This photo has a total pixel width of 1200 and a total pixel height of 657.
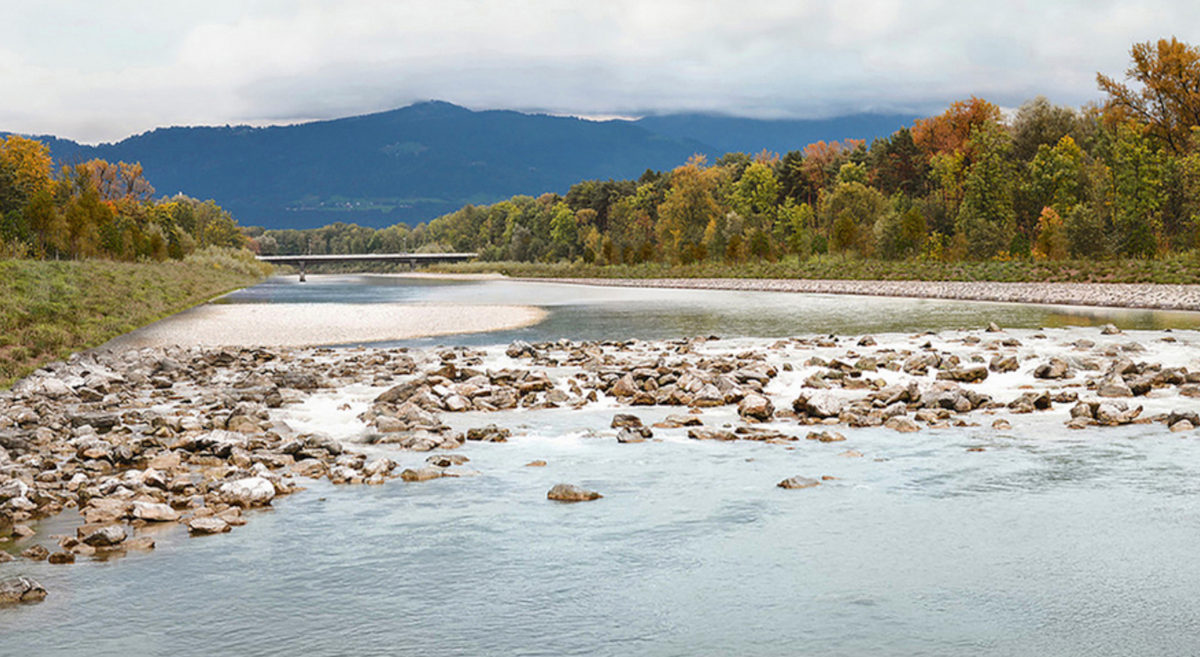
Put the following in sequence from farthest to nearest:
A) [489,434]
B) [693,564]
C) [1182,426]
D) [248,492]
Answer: [489,434], [1182,426], [248,492], [693,564]

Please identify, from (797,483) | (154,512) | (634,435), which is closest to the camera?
(154,512)

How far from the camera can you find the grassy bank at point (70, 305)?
31.0 m

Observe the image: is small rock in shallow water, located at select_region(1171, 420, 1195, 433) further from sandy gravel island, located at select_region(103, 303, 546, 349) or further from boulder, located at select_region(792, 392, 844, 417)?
sandy gravel island, located at select_region(103, 303, 546, 349)

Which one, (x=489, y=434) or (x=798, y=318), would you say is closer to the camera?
(x=489, y=434)

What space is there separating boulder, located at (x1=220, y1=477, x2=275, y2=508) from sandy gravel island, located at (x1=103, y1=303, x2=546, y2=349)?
25044 millimetres

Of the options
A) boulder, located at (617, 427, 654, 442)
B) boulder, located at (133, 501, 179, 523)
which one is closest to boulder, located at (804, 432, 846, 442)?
boulder, located at (617, 427, 654, 442)

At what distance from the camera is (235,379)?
27.4 m

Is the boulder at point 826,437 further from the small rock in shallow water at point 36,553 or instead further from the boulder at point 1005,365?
the small rock in shallow water at point 36,553

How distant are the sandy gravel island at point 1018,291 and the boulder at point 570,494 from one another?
48.2 meters

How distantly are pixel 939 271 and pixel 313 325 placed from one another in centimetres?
5767

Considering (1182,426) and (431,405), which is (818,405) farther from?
(431,405)

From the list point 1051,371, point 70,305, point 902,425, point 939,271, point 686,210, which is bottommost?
point 902,425

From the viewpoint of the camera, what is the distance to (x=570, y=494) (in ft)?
47.1

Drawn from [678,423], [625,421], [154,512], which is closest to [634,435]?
[625,421]
